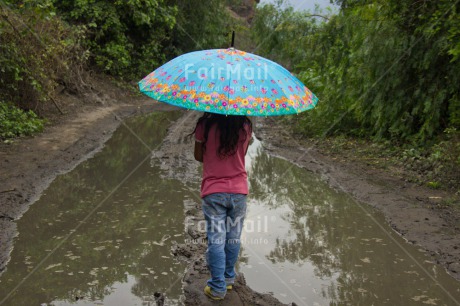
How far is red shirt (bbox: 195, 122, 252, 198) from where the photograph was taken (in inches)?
154

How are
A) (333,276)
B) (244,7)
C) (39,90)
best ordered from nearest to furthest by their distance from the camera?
(333,276) < (39,90) < (244,7)

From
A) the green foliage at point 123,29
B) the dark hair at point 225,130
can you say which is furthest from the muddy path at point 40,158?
the green foliage at point 123,29

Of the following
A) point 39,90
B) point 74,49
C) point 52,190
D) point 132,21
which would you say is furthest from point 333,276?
point 132,21

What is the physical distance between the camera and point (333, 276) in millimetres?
5227

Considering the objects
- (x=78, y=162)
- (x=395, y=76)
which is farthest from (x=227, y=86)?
(x=395, y=76)

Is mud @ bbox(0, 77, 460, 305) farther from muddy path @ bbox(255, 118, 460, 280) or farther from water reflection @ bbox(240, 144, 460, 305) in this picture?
water reflection @ bbox(240, 144, 460, 305)

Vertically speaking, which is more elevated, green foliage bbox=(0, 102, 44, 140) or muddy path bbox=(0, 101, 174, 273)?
green foliage bbox=(0, 102, 44, 140)

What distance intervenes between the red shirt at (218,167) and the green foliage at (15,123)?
25.3 ft

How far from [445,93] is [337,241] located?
4862 millimetres

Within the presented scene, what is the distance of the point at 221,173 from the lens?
393 centimetres

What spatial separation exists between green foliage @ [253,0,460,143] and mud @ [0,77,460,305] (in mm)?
1310

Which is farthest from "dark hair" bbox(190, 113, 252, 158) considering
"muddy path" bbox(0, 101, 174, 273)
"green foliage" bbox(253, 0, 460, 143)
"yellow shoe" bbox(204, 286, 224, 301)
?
"green foliage" bbox(253, 0, 460, 143)

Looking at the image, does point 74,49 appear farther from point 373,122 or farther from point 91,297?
point 91,297

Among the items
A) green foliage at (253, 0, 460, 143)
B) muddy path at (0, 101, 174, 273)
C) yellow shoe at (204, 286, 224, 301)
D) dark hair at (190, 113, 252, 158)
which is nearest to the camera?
dark hair at (190, 113, 252, 158)
